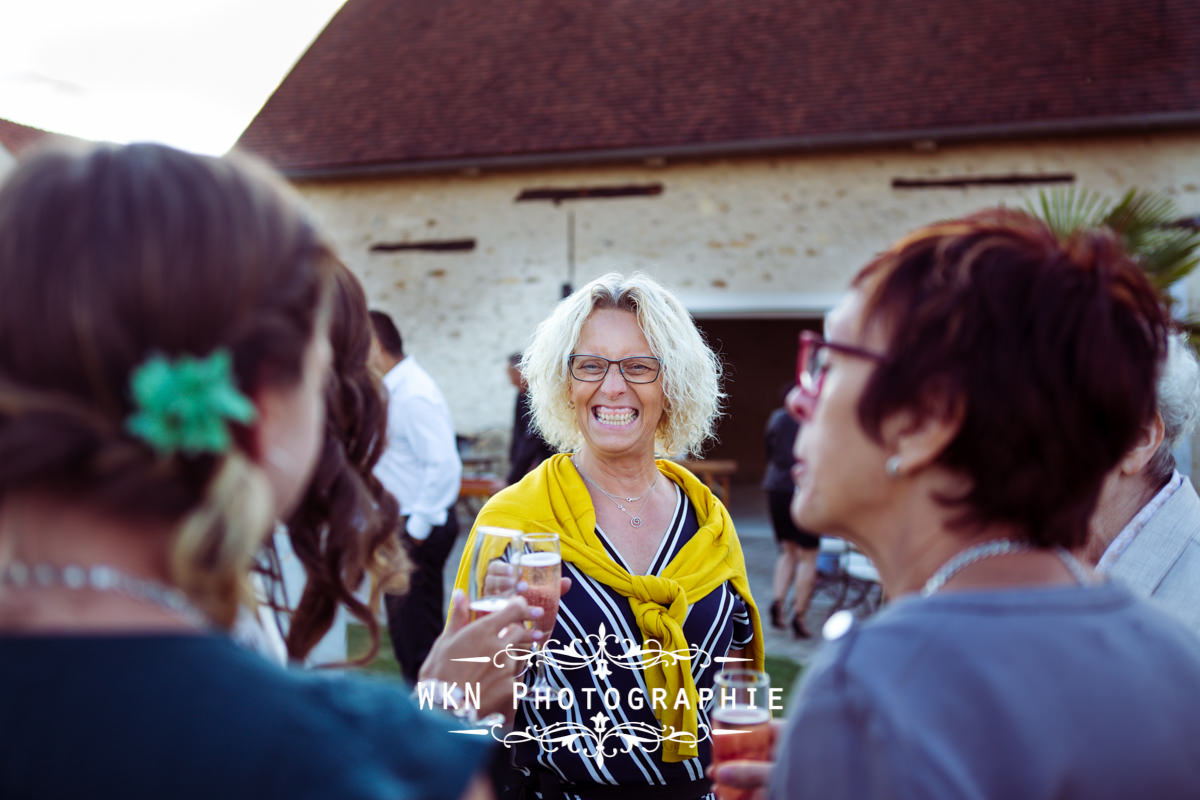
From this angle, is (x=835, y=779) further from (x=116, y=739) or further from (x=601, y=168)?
(x=601, y=168)

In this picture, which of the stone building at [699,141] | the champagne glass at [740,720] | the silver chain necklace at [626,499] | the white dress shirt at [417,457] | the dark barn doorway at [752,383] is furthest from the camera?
the dark barn doorway at [752,383]

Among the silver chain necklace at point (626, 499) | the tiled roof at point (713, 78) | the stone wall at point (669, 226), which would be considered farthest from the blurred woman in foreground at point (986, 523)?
the tiled roof at point (713, 78)

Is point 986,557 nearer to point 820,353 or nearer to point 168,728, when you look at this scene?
point 820,353

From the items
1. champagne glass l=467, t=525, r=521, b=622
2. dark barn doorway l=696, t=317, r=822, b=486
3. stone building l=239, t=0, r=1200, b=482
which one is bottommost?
dark barn doorway l=696, t=317, r=822, b=486

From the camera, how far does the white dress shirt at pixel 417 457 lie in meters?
5.55

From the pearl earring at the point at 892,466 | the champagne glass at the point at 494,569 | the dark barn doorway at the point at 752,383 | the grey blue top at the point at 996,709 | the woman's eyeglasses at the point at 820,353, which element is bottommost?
the dark barn doorway at the point at 752,383

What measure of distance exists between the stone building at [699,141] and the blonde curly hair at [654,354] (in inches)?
313

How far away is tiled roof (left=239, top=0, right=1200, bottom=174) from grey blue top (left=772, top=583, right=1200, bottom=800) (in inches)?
429

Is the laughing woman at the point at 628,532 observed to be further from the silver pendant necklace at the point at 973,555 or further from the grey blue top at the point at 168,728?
the grey blue top at the point at 168,728

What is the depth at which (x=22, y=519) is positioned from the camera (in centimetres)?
88

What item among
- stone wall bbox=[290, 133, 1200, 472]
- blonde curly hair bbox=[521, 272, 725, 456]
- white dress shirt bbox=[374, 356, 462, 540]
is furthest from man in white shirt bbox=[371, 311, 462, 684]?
Result: stone wall bbox=[290, 133, 1200, 472]

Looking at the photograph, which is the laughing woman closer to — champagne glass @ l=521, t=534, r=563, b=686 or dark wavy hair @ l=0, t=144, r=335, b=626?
champagne glass @ l=521, t=534, r=563, b=686

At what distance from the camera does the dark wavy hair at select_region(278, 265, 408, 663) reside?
1.84 m

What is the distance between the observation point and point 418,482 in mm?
5605
